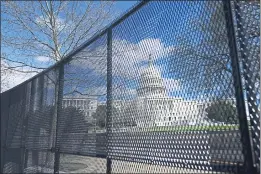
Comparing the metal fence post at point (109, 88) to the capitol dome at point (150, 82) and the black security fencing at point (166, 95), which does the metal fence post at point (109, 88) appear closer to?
the black security fencing at point (166, 95)

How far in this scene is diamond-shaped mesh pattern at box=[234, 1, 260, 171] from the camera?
1557mm

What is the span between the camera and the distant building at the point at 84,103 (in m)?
3.59

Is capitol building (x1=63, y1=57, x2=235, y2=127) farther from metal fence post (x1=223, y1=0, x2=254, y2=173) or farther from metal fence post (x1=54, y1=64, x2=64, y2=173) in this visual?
metal fence post (x1=54, y1=64, x2=64, y2=173)

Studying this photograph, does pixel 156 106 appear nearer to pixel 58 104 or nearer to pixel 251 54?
pixel 251 54

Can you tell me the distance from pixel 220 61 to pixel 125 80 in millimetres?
1273

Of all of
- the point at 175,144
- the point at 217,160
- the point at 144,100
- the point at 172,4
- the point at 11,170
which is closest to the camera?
the point at 217,160

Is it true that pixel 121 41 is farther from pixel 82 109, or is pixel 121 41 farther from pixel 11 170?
pixel 11 170

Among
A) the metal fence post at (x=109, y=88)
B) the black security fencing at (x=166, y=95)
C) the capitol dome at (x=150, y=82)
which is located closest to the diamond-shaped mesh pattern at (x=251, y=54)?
the black security fencing at (x=166, y=95)

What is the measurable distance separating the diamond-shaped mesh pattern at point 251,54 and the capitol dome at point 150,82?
2.53 ft

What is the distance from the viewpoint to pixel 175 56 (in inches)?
85.2

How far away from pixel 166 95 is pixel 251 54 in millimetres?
767

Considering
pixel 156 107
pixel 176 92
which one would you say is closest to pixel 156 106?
pixel 156 107

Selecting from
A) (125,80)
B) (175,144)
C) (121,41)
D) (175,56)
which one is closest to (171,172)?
(175,144)

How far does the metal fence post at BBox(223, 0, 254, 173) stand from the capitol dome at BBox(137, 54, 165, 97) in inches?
28.2
